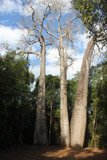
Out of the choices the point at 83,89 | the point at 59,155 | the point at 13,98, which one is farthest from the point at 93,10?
the point at 13,98

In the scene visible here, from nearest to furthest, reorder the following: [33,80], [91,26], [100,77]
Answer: [91,26]
[100,77]
[33,80]

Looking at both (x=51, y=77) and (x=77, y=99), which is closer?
(x=77, y=99)

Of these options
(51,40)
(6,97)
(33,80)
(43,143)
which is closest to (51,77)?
(33,80)

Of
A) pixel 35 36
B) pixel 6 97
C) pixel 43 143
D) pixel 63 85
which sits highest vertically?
pixel 35 36

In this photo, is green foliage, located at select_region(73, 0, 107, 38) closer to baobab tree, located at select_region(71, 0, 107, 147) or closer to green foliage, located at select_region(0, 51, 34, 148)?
baobab tree, located at select_region(71, 0, 107, 147)

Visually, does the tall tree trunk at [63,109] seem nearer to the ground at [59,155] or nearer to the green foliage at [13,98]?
the ground at [59,155]

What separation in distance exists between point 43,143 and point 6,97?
3.44m

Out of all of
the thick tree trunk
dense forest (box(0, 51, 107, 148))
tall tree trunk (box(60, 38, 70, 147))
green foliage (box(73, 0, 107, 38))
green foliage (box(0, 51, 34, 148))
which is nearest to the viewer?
green foliage (box(73, 0, 107, 38))

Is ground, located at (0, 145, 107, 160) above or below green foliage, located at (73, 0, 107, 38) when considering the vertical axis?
below

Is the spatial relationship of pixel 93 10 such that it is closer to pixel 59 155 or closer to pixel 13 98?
pixel 59 155

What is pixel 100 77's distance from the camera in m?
11.7

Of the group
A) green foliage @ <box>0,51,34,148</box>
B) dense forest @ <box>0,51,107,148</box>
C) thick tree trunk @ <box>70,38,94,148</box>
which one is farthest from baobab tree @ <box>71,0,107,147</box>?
green foliage @ <box>0,51,34,148</box>

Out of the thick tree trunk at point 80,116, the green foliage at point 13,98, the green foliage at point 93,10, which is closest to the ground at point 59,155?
the thick tree trunk at point 80,116

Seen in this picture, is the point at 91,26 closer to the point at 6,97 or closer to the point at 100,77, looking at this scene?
the point at 6,97
